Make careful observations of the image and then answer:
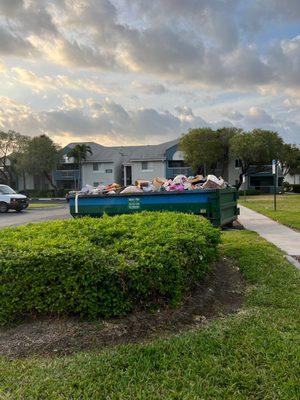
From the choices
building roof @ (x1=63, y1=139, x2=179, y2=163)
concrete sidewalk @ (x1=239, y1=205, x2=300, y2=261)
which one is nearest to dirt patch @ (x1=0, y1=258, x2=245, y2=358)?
concrete sidewalk @ (x1=239, y1=205, x2=300, y2=261)

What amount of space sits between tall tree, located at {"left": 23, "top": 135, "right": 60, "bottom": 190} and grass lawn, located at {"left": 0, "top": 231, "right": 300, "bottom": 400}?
184ft

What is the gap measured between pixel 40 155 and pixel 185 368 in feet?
187

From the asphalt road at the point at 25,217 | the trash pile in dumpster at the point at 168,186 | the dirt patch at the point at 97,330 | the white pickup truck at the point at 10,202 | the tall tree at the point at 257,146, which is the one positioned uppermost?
the tall tree at the point at 257,146

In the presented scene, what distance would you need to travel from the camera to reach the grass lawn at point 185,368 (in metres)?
2.85

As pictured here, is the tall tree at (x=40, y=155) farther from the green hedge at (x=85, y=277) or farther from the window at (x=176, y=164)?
the green hedge at (x=85, y=277)

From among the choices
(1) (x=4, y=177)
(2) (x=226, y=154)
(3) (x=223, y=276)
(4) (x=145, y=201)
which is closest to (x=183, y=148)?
(2) (x=226, y=154)

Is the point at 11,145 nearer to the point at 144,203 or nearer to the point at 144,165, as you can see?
the point at 144,165

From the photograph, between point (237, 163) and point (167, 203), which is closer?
point (167, 203)

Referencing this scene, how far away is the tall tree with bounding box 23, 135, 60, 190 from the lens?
188 feet

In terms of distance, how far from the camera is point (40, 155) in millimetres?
57250

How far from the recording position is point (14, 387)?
2977 mm

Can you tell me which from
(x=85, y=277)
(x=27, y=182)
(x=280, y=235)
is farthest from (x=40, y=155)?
(x=85, y=277)

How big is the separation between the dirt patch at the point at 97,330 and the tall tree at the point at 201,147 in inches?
1920

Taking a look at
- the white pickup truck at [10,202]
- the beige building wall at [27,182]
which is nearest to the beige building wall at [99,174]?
the beige building wall at [27,182]
